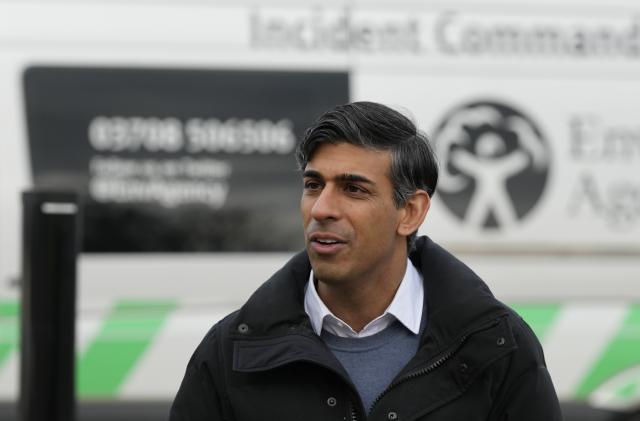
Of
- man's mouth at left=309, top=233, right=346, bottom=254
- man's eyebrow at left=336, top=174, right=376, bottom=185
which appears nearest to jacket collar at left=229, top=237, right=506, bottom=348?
man's mouth at left=309, top=233, right=346, bottom=254

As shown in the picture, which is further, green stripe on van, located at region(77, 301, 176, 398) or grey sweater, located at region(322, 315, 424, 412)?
green stripe on van, located at region(77, 301, 176, 398)

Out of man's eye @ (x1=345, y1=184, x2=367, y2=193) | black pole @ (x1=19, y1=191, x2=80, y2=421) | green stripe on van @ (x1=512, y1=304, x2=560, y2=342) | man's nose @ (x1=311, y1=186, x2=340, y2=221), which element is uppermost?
man's eye @ (x1=345, y1=184, x2=367, y2=193)

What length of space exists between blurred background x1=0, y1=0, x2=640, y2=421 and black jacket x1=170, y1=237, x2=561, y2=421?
2342mm

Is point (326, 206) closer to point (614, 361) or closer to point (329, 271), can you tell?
point (329, 271)

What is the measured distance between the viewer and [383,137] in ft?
6.56

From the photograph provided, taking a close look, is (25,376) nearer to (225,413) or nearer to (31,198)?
(31,198)

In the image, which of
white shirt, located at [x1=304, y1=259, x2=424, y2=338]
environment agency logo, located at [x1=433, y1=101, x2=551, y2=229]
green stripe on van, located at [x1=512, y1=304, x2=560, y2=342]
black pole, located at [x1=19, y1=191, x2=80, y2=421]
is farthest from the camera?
green stripe on van, located at [x1=512, y1=304, x2=560, y2=342]

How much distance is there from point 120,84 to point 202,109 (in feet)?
0.97

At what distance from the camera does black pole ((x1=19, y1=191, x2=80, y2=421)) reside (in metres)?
2.95

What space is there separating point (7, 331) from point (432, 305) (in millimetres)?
2628

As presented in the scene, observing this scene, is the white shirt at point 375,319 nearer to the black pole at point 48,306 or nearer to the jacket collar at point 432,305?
the jacket collar at point 432,305

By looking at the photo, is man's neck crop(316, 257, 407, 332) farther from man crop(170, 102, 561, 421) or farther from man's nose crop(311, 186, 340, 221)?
man's nose crop(311, 186, 340, 221)

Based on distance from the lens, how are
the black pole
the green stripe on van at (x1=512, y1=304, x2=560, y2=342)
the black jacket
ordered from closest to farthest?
the black jacket < the black pole < the green stripe on van at (x1=512, y1=304, x2=560, y2=342)

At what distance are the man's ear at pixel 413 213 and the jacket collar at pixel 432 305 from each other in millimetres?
82
